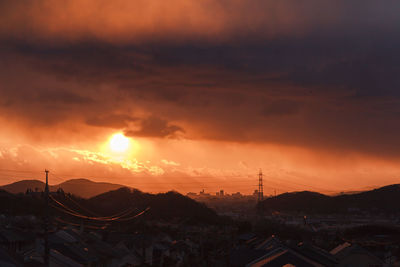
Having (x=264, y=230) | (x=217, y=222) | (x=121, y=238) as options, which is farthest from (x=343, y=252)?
(x=217, y=222)

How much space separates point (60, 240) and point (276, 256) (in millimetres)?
30011

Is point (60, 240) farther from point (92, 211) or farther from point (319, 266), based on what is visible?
point (92, 211)

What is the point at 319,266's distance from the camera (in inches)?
1480

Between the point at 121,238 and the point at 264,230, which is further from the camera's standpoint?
the point at 264,230

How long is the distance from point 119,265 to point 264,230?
61.8 metres

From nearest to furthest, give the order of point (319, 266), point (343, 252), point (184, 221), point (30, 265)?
point (319, 266) < point (30, 265) < point (343, 252) < point (184, 221)

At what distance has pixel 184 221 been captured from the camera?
192 metres

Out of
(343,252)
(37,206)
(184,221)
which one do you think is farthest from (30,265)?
(184,221)

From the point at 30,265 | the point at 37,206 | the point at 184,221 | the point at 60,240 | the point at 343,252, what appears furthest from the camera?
the point at 184,221

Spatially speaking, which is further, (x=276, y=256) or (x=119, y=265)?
(x=119, y=265)

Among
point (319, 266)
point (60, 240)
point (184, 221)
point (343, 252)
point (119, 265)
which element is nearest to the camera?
point (319, 266)

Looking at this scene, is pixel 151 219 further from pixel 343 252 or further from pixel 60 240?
pixel 343 252

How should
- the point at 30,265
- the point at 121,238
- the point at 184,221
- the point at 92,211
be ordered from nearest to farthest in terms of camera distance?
1. the point at 30,265
2. the point at 121,238
3. the point at 92,211
4. the point at 184,221

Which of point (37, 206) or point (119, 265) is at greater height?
point (37, 206)
